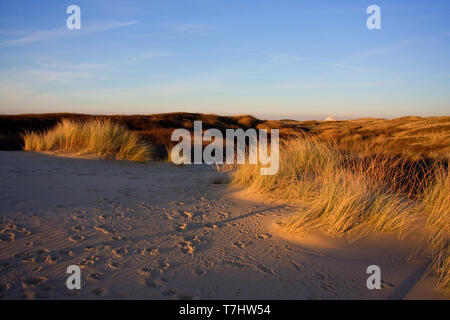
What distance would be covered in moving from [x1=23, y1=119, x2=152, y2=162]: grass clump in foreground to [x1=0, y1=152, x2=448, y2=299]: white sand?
3834 mm

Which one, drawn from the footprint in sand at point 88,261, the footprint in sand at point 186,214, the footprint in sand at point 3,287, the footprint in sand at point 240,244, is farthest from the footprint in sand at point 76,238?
the footprint in sand at point 240,244

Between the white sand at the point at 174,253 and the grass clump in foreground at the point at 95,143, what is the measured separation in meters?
3.83

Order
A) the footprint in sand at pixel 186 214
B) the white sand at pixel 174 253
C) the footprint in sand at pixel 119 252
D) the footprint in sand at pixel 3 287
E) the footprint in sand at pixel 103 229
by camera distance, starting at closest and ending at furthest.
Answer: the footprint in sand at pixel 3 287, the white sand at pixel 174 253, the footprint in sand at pixel 119 252, the footprint in sand at pixel 103 229, the footprint in sand at pixel 186 214

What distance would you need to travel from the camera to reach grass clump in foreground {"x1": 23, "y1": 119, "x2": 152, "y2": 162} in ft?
27.1

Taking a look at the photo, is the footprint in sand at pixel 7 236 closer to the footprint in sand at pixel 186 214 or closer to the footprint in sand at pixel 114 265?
the footprint in sand at pixel 114 265

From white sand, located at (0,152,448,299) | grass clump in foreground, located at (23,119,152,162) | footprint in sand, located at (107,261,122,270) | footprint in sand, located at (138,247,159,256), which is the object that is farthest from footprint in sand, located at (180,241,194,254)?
grass clump in foreground, located at (23,119,152,162)

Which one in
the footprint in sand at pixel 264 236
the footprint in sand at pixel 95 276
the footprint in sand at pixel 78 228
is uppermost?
the footprint in sand at pixel 78 228

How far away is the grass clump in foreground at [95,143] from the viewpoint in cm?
826

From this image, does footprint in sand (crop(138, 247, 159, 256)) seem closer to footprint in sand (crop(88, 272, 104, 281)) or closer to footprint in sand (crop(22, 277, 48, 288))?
footprint in sand (crop(88, 272, 104, 281))

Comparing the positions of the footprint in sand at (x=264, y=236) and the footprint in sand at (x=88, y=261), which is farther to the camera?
the footprint in sand at (x=264, y=236)

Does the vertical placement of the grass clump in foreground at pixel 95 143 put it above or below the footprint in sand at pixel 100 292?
above
